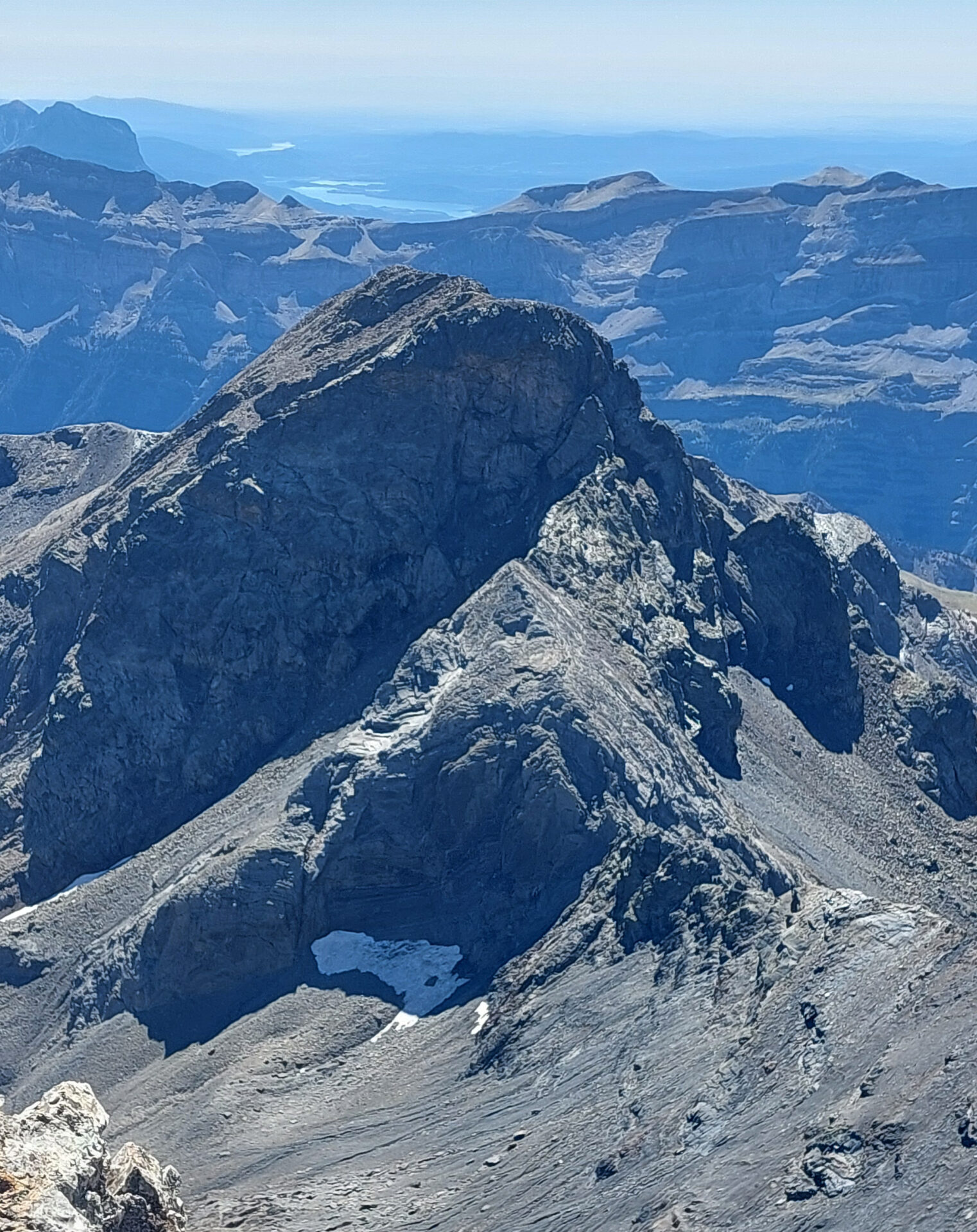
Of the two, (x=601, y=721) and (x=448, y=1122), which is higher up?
(x=601, y=721)

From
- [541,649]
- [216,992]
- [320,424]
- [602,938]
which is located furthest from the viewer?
[320,424]

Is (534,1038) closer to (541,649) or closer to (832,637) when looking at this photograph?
(541,649)

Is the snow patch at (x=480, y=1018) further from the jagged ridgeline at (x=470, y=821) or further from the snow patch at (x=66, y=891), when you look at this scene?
the snow patch at (x=66, y=891)

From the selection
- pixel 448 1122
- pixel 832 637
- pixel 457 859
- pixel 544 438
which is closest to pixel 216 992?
pixel 457 859

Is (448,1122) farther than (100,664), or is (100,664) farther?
(100,664)

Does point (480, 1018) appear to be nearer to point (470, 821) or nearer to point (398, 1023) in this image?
point (398, 1023)

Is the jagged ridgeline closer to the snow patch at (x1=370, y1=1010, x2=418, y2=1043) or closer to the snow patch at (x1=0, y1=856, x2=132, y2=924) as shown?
the snow patch at (x1=370, y1=1010, x2=418, y2=1043)

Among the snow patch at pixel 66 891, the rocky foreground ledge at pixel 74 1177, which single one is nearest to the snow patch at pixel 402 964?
the snow patch at pixel 66 891
